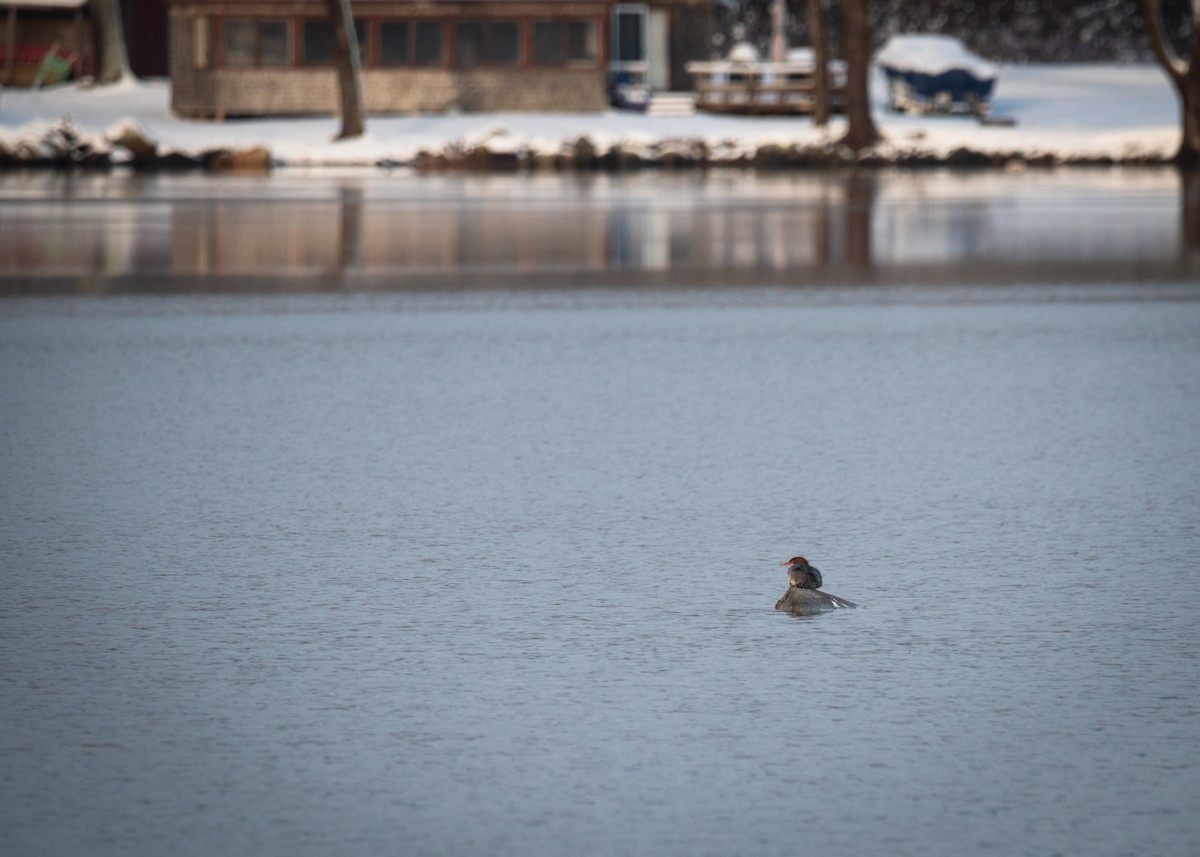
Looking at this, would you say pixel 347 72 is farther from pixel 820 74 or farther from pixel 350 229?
pixel 350 229

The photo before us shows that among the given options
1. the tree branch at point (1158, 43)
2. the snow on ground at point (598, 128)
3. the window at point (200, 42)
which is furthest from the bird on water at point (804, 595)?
the window at point (200, 42)

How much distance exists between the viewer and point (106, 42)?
208ft

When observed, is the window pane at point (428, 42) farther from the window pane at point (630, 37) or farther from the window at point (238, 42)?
the window pane at point (630, 37)

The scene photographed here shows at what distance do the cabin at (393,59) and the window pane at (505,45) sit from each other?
27 millimetres

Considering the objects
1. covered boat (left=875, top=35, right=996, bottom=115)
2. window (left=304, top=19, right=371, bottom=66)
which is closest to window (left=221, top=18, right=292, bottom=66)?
window (left=304, top=19, right=371, bottom=66)

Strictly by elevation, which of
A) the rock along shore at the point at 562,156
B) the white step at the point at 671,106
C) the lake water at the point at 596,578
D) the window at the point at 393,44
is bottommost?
the lake water at the point at 596,578

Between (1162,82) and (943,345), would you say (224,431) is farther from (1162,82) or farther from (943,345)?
(1162,82)

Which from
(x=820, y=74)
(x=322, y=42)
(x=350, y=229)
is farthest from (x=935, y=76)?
(x=350, y=229)

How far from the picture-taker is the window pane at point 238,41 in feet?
184

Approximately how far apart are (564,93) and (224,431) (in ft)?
158

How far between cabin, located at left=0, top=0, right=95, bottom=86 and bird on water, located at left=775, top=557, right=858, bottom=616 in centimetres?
6058

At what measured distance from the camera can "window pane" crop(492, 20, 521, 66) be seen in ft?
184

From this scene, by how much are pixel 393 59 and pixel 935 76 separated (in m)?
15.2

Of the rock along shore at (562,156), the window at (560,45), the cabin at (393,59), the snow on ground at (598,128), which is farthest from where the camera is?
the window at (560,45)
